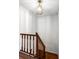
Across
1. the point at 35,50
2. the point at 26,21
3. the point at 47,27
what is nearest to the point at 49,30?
the point at 47,27

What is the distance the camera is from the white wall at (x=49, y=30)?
6672mm

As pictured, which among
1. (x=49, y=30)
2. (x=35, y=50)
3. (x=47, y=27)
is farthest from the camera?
(x=47, y=27)

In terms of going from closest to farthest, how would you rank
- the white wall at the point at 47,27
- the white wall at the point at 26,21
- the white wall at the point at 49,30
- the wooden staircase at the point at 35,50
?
the wooden staircase at the point at 35,50, the white wall at the point at 26,21, the white wall at the point at 47,27, the white wall at the point at 49,30

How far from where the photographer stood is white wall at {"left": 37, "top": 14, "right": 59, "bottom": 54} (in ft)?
21.9

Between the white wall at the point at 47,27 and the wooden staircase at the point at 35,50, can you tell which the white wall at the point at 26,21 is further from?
the wooden staircase at the point at 35,50

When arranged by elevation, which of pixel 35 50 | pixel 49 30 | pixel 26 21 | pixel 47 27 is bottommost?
pixel 35 50

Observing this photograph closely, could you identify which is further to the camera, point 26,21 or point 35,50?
point 26,21

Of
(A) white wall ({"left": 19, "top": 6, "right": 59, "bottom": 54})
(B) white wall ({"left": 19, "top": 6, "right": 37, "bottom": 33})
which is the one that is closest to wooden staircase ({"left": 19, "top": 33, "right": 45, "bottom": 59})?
(B) white wall ({"left": 19, "top": 6, "right": 37, "bottom": 33})

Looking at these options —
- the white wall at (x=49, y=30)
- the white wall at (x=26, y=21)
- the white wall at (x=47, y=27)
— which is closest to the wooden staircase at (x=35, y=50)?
the white wall at (x=26, y=21)

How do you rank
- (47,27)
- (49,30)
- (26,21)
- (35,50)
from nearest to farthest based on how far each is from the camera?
(35,50), (26,21), (49,30), (47,27)

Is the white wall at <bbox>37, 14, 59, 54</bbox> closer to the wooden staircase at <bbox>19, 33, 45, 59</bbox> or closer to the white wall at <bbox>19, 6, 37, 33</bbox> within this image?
the white wall at <bbox>19, 6, 37, 33</bbox>

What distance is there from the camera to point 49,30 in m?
6.90

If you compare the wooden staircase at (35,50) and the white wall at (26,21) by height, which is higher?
the white wall at (26,21)

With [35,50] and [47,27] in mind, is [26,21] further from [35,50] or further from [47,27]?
[35,50]
